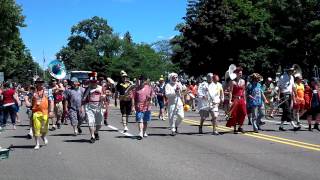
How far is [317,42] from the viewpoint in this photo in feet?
120

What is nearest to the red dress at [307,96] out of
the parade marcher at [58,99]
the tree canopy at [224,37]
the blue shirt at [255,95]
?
the blue shirt at [255,95]

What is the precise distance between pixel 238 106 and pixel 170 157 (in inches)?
204

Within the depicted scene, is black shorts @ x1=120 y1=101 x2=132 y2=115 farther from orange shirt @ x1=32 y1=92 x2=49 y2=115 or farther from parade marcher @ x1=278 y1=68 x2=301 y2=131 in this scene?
parade marcher @ x1=278 y1=68 x2=301 y2=131

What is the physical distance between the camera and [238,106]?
16.0 metres

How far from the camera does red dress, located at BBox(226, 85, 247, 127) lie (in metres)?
16.0

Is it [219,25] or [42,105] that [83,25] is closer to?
[219,25]

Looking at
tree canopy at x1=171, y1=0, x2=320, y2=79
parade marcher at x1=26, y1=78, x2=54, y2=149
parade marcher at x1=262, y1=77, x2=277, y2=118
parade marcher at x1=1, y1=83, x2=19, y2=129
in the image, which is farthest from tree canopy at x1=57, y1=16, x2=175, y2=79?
parade marcher at x1=26, y1=78, x2=54, y2=149

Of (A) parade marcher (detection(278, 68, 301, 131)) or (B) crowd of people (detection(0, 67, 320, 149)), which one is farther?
(A) parade marcher (detection(278, 68, 301, 131))

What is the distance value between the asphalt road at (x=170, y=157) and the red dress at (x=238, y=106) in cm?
48

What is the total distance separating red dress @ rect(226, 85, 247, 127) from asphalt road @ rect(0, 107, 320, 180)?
19.0 inches

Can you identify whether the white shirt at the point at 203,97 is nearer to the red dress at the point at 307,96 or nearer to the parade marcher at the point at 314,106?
the parade marcher at the point at 314,106

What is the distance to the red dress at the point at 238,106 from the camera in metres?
16.0

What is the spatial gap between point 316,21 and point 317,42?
1.50m

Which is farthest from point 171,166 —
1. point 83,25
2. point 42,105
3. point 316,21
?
point 83,25
